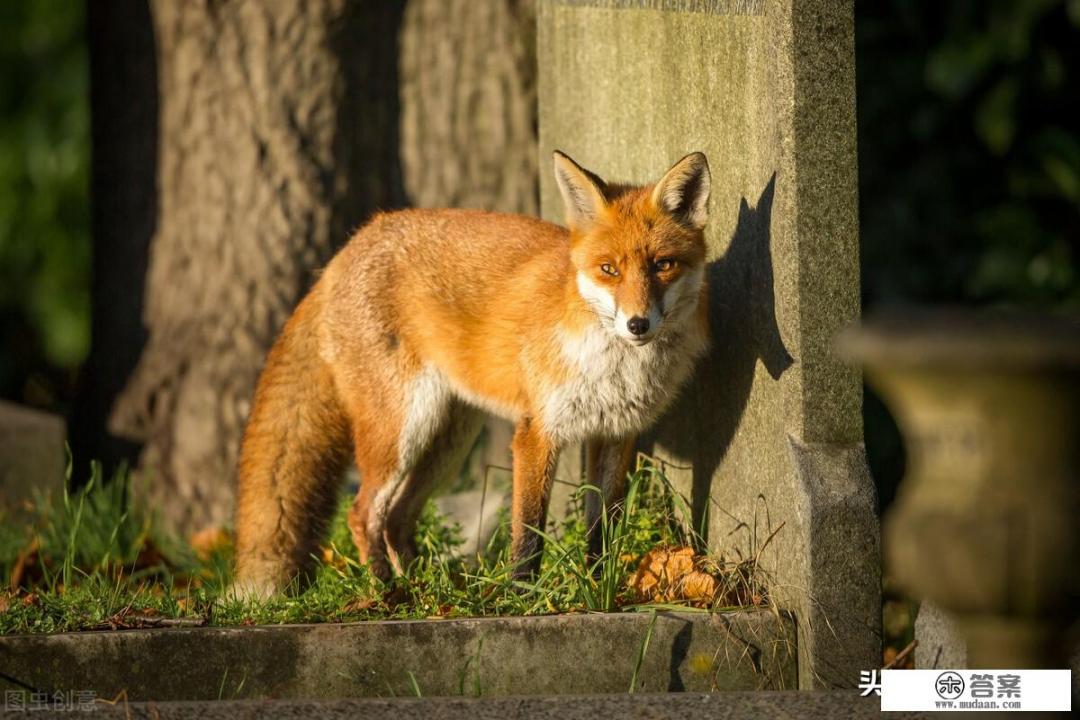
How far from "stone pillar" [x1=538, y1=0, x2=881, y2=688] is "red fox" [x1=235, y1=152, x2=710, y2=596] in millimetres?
243

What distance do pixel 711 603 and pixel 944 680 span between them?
1024 mm

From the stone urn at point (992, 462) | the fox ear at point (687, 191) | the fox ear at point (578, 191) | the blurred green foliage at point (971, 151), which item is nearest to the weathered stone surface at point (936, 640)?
the stone urn at point (992, 462)

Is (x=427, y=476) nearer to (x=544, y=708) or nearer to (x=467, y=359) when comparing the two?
(x=467, y=359)

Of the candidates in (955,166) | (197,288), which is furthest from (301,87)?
(955,166)

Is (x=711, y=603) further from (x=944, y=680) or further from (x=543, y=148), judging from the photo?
(x=543, y=148)

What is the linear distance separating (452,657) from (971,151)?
458 cm

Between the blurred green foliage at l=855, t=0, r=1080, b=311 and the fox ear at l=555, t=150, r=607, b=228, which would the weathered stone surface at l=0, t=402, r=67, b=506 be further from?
the blurred green foliage at l=855, t=0, r=1080, b=311

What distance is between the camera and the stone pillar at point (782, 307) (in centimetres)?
387

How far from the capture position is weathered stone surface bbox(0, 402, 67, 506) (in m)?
6.64

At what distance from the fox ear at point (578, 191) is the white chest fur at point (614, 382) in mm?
402

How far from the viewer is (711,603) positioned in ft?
13.7

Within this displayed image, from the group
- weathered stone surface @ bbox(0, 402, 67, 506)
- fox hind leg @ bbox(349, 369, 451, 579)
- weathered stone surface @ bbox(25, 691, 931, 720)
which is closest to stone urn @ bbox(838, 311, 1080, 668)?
weathered stone surface @ bbox(25, 691, 931, 720)

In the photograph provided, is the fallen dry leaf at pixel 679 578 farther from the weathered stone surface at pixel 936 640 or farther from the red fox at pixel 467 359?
the weathered stone surface at pixel 936 640

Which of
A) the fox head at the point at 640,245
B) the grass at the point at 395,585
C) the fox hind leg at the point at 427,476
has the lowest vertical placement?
the grass at the point at 395,585
